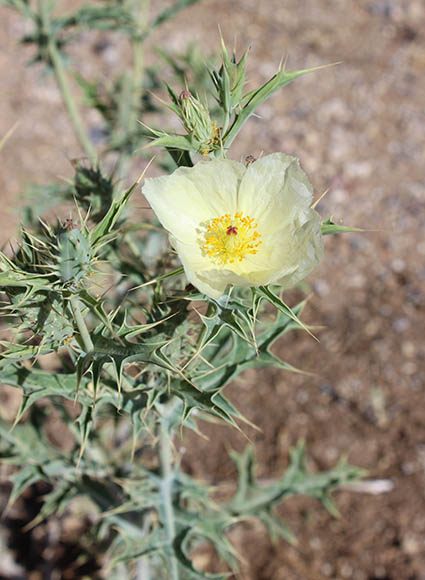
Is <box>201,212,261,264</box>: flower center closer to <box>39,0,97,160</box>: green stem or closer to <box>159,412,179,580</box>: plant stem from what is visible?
<box>159,412,179,580</box>: plant stem

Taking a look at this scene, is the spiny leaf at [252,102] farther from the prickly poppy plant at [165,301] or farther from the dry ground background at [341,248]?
the dry ground background at [341,248]

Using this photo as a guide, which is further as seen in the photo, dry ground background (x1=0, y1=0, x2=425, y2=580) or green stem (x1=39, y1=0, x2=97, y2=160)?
dry ground background (x1=0, y1=0, x2=425, y2=580)

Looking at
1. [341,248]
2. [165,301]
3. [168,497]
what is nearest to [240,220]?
[165,301]

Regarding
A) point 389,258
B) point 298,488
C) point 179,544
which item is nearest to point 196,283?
point 179,544

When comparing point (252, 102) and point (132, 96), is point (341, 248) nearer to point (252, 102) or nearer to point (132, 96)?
point (132, 96)

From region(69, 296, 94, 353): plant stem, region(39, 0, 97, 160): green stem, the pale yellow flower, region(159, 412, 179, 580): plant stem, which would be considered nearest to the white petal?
the pale yellow flower

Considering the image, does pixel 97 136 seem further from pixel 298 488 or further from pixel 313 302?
pixel 298 488

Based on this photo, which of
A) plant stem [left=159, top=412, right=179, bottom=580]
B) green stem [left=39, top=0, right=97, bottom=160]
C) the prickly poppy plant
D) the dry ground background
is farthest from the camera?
the dry ground background
